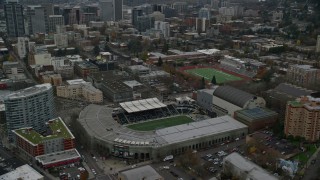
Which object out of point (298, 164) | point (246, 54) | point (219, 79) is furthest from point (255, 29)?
point (298, 164)

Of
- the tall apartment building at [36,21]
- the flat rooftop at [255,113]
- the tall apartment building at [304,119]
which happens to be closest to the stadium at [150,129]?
the flat rooftop at [255,113]

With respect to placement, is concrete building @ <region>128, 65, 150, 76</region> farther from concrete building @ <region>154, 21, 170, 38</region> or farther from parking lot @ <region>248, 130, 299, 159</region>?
concrete building @ <region>154, 21, 170, 38</region>

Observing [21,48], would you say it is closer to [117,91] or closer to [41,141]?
[117,91]

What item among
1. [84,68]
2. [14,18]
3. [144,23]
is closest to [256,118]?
[84,68]

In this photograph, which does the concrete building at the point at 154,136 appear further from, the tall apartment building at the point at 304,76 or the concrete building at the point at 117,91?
the tall apartment building at the point at 304,76

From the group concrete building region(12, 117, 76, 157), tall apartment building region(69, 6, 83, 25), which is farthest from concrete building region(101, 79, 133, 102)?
tall apartment building region(69, 6, 83, 25)

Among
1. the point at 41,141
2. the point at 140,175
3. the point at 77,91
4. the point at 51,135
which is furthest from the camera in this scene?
the point at 77,91
